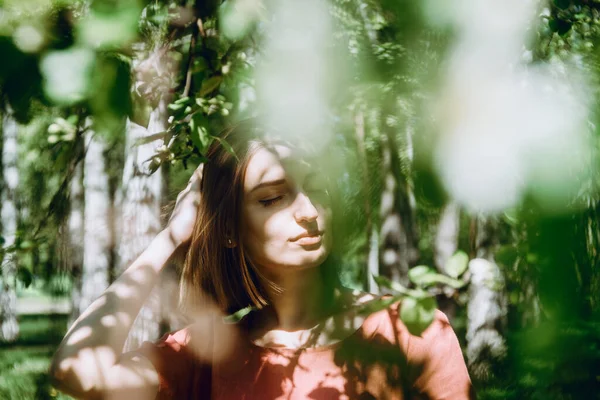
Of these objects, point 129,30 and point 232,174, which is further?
point 232,174

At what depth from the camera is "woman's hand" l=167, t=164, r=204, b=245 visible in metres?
1.95

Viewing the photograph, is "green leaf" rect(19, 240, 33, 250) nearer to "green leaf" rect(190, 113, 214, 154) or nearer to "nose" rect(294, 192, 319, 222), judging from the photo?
"green leaf" rect(190, 113, 214, 154)

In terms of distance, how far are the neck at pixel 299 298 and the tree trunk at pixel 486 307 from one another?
423 millimetres

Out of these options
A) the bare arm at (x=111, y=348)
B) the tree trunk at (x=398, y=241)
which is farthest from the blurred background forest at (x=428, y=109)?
the tree trunk at (x=398, y=241)

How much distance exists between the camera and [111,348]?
164cm

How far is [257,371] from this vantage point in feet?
5.69

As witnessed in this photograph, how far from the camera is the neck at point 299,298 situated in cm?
178

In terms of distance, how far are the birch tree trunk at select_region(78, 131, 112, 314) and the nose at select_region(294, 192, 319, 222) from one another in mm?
2191

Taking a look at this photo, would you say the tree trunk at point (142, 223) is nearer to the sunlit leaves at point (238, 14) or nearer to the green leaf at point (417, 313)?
the sunlit leaves at point (238, 14)

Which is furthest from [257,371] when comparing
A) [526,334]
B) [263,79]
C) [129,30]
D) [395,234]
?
[395,234]

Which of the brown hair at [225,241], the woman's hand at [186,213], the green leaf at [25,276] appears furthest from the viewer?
the woman's hand at [186,213]

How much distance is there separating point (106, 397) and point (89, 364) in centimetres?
10

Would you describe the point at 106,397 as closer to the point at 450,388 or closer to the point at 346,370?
the point at 346,370

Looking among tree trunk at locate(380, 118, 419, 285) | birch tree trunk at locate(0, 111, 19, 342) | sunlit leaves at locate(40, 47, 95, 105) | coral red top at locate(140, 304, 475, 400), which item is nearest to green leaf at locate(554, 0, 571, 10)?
coral red top at locate(140, 304, 475, 400)
